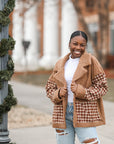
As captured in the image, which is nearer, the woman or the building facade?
the woman

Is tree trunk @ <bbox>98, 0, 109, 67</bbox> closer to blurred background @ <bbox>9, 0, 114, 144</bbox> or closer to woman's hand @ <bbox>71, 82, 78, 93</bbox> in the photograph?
blurred background @ <bbox>9, 0, 114, 144</bbox>

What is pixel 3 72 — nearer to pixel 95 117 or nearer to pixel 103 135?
pixel 95 117

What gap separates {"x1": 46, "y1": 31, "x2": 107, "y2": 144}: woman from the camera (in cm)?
348

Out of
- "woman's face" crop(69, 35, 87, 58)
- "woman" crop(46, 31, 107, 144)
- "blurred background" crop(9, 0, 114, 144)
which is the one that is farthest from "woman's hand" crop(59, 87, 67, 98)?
"blurred background" crop(9, 0, 114, 144)

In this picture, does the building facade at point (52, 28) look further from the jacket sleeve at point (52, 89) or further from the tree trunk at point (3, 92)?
the jacket sleeve at point (52, 89)

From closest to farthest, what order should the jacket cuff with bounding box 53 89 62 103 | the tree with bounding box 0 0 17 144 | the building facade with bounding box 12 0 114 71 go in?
the jacket cuff with bounding box 53 89 62 103
the tree with bounding box 0 0 17 144
the building facade with bounding box 12 0 114 71

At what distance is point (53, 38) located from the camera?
29.2 meters

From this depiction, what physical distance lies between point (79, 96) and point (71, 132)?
1.37 ft

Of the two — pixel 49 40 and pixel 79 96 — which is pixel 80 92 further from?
pixel 49 40

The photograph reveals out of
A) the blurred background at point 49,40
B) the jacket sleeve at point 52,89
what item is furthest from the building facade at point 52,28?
the jacket sleeve at point 52,89

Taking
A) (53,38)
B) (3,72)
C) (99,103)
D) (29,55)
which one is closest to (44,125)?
(3,72)

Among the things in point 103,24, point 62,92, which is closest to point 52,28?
point 103,24

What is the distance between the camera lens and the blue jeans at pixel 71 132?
3506 millimetres

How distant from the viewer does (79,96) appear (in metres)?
3.45
